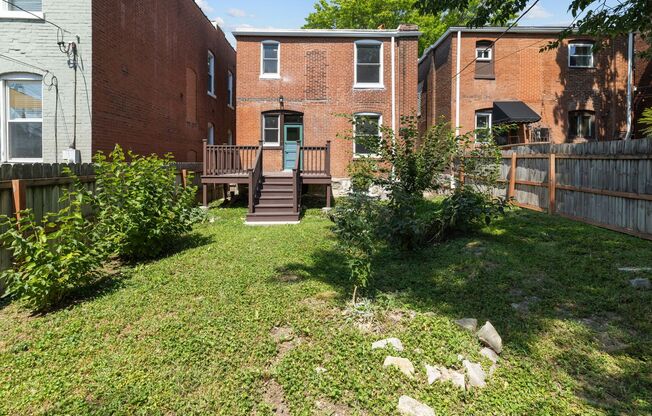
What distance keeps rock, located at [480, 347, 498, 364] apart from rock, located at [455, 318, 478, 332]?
316 millimetres

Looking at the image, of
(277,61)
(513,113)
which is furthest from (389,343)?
(513,113)

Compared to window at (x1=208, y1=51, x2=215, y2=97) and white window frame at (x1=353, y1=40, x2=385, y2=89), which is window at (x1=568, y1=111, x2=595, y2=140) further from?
window at (x1=208, y1=51, x2=215, y2=97)

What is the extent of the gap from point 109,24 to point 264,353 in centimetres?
978

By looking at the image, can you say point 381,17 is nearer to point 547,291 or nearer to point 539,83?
point 539,83

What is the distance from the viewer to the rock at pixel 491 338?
3.88m

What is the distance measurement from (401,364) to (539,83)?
1758 cm

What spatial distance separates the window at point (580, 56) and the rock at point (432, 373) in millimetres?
18543

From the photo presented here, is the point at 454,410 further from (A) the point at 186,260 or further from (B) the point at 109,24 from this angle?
(B) the point at 109,24

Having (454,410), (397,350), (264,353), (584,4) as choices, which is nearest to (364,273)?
(397,350)

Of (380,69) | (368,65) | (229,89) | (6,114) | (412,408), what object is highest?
(229,89)

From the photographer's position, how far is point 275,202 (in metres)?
11.7

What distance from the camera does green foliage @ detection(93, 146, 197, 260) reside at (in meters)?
6.36

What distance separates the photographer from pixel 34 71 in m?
9.20

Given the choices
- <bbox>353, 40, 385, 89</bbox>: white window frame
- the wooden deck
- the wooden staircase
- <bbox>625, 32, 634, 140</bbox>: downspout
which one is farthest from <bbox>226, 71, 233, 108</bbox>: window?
<bbox>625, 32, 634, 140</bbox>: downspout
